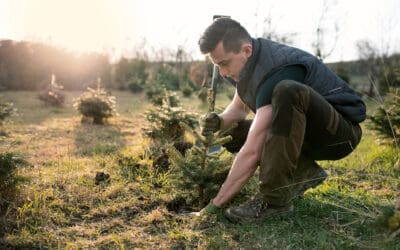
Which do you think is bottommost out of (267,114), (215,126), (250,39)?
(215,126)

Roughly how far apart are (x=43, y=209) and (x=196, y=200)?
4.29ft

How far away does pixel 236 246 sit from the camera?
103 inches

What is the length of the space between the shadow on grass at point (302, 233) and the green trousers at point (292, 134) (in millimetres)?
206

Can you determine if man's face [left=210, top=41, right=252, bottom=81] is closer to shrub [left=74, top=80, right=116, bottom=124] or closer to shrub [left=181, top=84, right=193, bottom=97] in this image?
shrub [left=74, top=80, right=116, bottom=124]

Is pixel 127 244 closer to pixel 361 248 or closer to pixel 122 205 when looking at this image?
pixel 122 205

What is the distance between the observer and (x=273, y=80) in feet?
→ 9.57

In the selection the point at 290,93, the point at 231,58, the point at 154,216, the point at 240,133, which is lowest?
the point at 154,216

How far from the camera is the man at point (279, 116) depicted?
2773 millimetres

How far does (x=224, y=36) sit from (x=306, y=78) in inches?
30.6

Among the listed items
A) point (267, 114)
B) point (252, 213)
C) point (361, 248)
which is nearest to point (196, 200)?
point (252, 213)

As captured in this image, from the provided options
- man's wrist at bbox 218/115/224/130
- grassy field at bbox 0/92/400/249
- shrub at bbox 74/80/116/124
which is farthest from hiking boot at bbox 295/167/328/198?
shrub at bbox 74/80/116/124

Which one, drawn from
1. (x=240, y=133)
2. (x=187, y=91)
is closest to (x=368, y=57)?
(x=187, y=91)

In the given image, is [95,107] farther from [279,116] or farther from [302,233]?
[302,233]

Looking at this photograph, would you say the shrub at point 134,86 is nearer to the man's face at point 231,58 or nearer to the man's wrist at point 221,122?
the man's wrist at point 221,122
